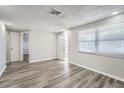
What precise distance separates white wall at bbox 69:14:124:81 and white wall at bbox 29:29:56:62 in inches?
78.7

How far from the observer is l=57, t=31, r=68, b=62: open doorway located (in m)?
6.34

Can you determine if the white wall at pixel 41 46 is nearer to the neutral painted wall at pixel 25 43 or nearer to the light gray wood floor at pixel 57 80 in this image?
the neutral painted wall at pixel 25 43

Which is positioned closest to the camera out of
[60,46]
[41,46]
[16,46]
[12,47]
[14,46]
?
[12,47]

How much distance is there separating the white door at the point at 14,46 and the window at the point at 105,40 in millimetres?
4613

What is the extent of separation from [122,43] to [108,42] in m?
0.49

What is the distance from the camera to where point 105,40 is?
3.29 m

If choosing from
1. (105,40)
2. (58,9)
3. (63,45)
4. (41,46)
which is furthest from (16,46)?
(105,40)

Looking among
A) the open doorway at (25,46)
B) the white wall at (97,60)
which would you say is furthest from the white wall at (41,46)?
the white wall at (97,60)

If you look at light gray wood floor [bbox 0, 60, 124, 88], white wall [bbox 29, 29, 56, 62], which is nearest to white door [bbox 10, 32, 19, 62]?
white wall [bbox 29, 29, 56, 62]

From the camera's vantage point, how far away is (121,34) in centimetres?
277

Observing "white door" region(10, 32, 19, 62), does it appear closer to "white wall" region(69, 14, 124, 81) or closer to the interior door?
the interior door

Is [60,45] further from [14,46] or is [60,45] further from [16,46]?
[14,46]

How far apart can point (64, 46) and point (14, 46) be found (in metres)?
3.62
